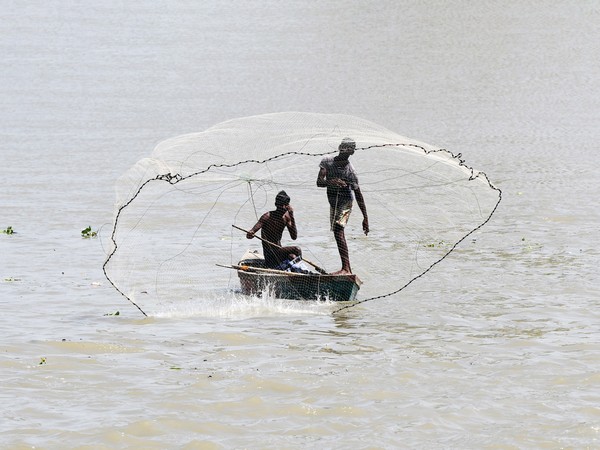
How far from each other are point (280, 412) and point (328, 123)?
148 inches

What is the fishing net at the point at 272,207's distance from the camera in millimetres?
11383

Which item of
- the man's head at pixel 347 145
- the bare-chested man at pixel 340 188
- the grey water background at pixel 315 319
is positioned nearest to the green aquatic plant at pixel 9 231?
the grey water background at pixel 315 319

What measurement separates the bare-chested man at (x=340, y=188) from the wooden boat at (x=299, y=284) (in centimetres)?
30

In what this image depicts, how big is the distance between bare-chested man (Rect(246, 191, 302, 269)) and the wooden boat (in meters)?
0.26

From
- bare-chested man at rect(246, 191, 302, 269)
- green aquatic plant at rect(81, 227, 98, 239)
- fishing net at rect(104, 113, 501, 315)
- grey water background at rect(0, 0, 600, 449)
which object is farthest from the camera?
green aquatic plant at rect(81, 227, 98, 239)

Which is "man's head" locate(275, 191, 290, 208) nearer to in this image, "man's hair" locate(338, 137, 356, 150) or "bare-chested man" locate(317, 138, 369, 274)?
"bare-chested man" locate(317, 138, 369, 274)

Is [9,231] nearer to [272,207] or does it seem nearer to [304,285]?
[272,207]

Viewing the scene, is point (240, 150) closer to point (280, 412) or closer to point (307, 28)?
point (280, 412)

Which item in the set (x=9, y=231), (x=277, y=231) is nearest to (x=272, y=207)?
(x=277, y=231)

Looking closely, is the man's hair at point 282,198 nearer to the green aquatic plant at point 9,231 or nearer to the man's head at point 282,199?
the man's head at point 282,199

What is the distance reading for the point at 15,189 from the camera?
19734 mm

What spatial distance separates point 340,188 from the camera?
38.8 ft

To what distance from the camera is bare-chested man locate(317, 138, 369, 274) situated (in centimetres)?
1167

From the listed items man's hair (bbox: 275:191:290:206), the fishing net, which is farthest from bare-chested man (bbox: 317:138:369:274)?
man's hair (bbox: 275:191:290:206)
